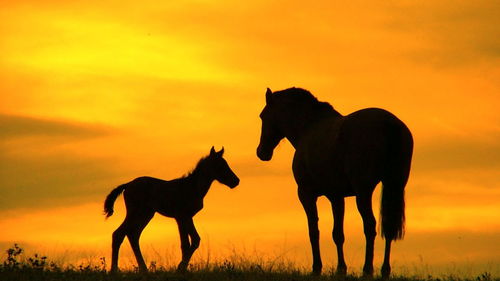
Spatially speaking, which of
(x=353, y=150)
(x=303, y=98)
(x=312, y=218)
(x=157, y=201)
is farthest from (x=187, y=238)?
(x=353, y=150)

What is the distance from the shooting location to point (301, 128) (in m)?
16.2

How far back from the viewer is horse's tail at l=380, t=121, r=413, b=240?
557 inches

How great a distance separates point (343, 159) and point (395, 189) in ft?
3.22

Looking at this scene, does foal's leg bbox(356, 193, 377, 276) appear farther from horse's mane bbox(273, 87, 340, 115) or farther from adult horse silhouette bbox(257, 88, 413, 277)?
horse's mane bbox(273, 87, 340, 115)

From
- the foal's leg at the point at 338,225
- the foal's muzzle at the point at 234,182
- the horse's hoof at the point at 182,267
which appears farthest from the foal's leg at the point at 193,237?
the foal's leg at the point at 338,225

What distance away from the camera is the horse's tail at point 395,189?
1414cm

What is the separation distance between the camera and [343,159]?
14586mm

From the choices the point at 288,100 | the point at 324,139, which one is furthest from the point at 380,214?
the point at 288,100

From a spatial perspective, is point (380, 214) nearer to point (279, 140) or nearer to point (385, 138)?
point (385, 138)

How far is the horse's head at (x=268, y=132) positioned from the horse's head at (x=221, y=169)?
1.57 m

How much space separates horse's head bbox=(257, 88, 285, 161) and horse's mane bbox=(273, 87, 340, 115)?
8.8 inches

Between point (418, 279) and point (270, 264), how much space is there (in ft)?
7.83

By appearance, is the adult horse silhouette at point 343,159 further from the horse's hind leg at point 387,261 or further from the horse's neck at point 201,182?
the horse's neck at point 201,182

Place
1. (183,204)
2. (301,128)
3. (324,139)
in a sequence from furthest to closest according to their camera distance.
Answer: (183,204) < (301,128) < (324,139)
